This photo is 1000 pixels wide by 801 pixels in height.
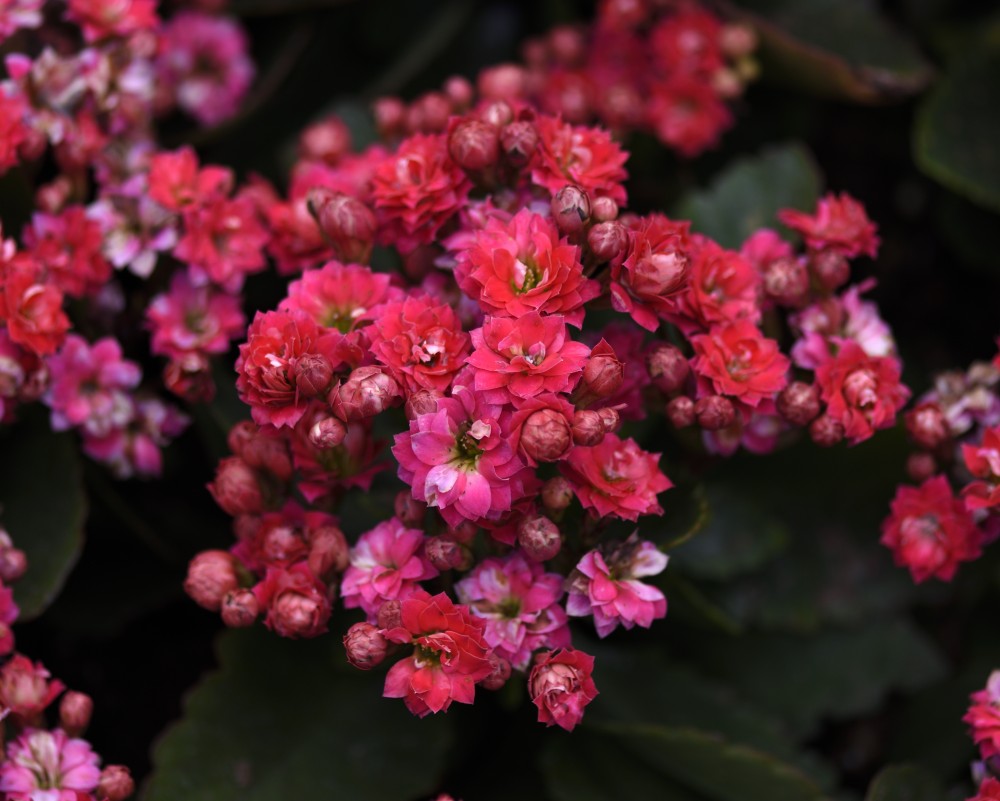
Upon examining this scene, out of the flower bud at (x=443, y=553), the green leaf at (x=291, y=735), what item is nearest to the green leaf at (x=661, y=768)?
the green leaf at (x=291, y=735)

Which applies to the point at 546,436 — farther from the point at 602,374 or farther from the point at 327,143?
the point at 327,143

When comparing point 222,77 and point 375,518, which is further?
point 222,77

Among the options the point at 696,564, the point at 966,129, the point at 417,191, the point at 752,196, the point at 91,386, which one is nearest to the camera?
the point at 417,191

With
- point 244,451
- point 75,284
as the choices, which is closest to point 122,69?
point 75,284

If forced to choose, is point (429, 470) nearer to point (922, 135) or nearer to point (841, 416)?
point (841, 416)

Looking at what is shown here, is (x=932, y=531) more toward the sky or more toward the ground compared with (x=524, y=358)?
more toward the ground

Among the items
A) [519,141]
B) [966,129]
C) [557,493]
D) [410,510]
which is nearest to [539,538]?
[557,493]

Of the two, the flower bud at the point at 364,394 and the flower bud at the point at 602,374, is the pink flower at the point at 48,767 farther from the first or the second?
the flower bud at the point at 602,374
